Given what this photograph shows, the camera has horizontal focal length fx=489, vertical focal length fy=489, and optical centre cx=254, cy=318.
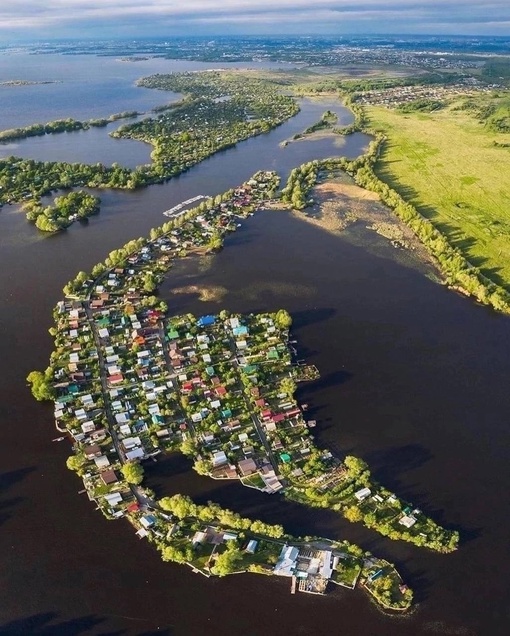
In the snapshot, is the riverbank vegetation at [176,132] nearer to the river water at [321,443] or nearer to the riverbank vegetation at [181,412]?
the river water at [321,443]

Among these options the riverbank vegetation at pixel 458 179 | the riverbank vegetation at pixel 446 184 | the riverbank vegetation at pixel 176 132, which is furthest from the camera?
the riverbank vegetation at pixel 176 132

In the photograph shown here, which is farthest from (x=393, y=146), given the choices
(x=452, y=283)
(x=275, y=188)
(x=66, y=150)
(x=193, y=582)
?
(x=193, y=582)

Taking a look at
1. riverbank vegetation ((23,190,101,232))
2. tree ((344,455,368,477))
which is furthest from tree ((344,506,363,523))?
riverbank vegetation ((23,190,101,232))

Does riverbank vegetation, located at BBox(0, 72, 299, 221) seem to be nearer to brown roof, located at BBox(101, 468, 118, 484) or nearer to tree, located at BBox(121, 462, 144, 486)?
brown roof, located at BBox(101, 468, 118, 484)

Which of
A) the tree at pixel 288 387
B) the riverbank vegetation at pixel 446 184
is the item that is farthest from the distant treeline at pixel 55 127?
the tree at pixel 288 387

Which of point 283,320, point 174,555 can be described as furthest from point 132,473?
point 283,320

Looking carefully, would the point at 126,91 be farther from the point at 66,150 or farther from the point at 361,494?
the point at 361,494
